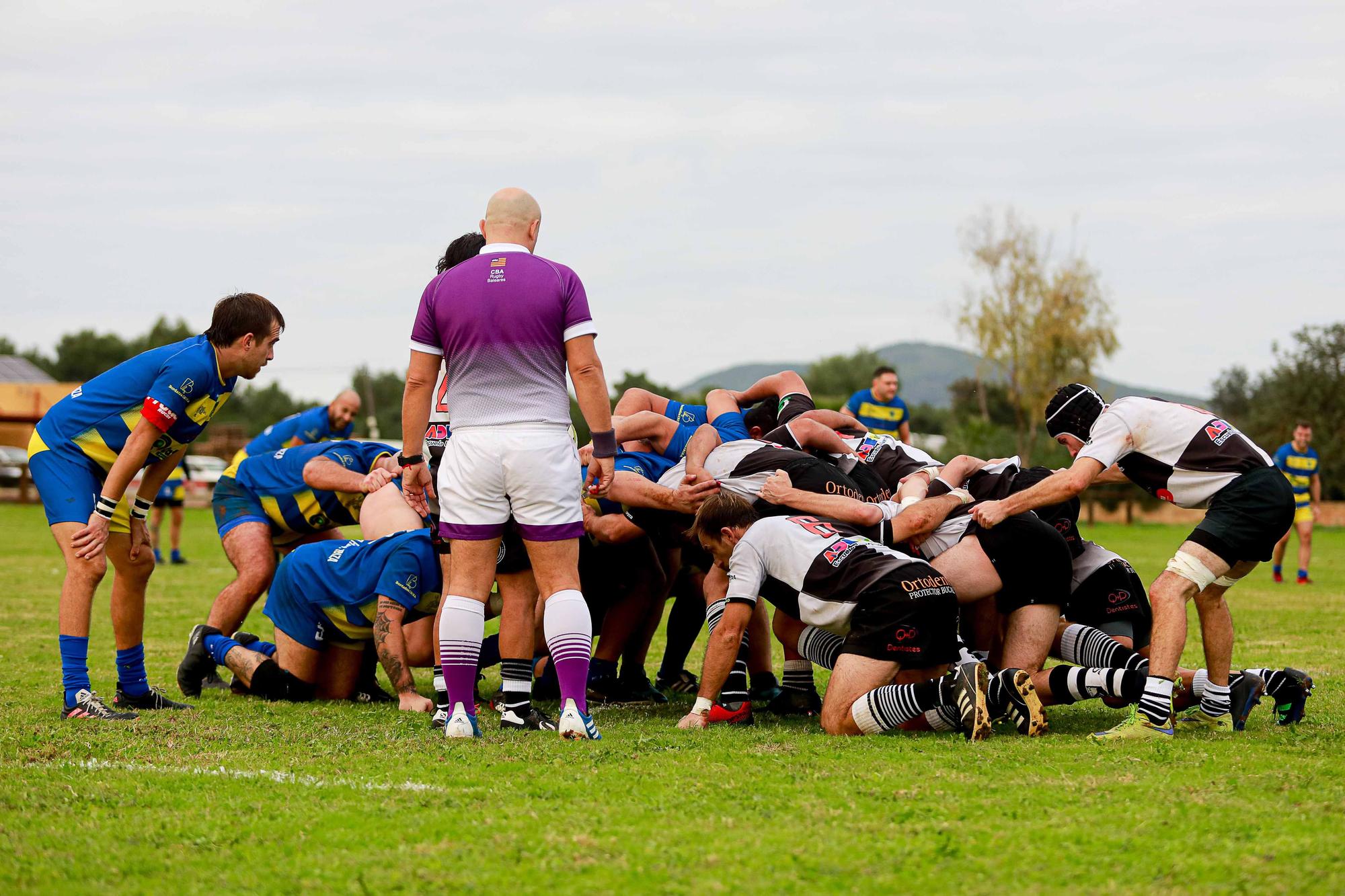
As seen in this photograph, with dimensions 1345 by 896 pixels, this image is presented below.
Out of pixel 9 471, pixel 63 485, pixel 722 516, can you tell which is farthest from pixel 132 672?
pixel 9 471

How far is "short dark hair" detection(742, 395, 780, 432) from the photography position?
297 inches

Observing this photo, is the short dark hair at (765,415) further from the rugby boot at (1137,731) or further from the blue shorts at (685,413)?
the rugby boot at (1137,731)

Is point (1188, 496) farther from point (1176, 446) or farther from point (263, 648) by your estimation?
point (263, 648)

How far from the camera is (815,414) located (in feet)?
23.2

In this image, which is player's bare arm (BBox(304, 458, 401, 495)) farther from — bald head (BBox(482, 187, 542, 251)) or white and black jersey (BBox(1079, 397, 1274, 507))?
white and black jersey (BBox(1079, 397, 1274, 507))

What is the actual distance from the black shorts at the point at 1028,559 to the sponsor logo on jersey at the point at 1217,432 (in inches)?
31.4

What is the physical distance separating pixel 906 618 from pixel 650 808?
1.88 metres

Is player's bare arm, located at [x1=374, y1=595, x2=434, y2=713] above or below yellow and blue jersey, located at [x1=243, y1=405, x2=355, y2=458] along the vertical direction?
below

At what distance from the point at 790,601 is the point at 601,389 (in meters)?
1.33

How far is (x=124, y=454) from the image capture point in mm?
5320

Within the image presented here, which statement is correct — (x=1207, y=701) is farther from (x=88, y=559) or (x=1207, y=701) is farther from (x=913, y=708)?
(x=88, y=559)

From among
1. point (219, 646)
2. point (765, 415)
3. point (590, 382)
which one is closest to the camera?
point (590, 382)

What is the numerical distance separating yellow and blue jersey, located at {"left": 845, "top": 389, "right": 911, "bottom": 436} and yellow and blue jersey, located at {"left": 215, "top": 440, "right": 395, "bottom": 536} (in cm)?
790

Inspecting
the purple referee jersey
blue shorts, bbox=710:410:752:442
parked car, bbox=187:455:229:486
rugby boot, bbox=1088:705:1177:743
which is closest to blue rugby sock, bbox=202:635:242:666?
the purple referee jersey
